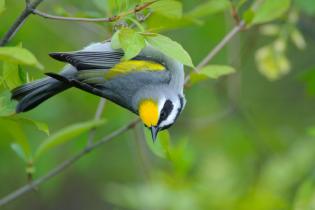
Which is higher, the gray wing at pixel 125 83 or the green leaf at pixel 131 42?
the gray wing at pixel 125 83

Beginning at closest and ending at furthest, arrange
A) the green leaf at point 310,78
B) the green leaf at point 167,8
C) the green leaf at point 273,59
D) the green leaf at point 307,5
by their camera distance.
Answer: the green leaf at point 167,8 → the green leaf at point 273,59 → the green leaf at point 307,5 → the green leaf at point 310,78

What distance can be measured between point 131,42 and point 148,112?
84 centimetres

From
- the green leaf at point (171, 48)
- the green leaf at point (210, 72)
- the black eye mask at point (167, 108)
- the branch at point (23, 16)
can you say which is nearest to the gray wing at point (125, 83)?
the black eye mask at point (167, 108)

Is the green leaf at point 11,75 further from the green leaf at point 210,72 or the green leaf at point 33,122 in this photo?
the green leaf at point 210,72

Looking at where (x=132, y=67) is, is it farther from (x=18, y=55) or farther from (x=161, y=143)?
(x=18, y=55)

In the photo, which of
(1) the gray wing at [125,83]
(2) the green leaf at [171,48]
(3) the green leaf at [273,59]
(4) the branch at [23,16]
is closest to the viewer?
(2) the green leaf at [171,48]

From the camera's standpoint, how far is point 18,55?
8.57 feet

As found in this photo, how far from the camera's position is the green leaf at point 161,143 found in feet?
11.7

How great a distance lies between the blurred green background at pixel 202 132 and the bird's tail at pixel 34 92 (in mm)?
510

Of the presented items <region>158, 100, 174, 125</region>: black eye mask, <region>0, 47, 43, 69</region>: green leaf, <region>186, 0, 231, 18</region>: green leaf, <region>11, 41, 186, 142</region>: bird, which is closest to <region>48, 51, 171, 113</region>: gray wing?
<region>11, 41, 186, 142</region>: bird

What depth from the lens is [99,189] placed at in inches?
340

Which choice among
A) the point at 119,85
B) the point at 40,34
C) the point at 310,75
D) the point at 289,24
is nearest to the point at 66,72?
the point at 119,85

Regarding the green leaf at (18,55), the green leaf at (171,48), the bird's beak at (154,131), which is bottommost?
the green leaf at (18,55)

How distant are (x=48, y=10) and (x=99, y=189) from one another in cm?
321
